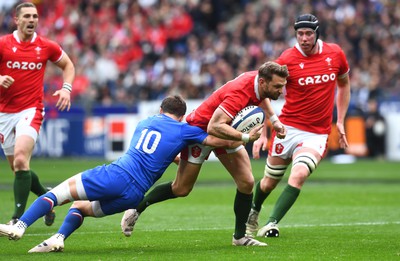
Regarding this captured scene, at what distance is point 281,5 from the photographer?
109 ft

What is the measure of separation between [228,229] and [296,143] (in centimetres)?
156

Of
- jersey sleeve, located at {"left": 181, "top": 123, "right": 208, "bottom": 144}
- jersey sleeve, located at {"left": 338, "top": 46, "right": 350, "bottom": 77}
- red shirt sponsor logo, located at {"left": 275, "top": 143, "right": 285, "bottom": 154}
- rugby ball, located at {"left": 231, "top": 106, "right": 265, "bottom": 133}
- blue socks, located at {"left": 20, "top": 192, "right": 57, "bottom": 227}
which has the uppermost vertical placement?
jersey sleeve, located at {"left": 338, "top": 46, "right": 350, "bottom": 77}

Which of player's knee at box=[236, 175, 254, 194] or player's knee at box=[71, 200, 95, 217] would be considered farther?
player's knee at box=[236, 175, 254, 194]

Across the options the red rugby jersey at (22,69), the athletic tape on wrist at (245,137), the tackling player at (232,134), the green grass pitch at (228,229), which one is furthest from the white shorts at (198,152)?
the red rugby jersey at (22,69)

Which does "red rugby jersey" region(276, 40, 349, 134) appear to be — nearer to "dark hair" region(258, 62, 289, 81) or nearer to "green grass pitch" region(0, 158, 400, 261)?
"green grass pitch" region(0, 158, 400, 261)

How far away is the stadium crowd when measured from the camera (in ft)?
99.5

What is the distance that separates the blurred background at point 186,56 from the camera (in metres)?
28.7

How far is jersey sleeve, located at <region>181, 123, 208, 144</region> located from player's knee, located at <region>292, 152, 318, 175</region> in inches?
79.2

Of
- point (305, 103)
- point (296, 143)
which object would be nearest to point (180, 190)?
Result: point (296, 143)

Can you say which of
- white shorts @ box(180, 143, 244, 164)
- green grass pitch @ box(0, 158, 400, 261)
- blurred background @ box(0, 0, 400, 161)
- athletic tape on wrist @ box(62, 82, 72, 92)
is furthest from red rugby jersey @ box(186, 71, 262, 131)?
blurred background @ box(0, 0, 400, 161)

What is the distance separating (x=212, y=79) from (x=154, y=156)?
21.0 meters

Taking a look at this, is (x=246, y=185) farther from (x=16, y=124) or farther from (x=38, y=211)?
(x=16, y=124)

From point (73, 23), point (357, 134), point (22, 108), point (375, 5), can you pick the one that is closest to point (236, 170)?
point (22, 108)

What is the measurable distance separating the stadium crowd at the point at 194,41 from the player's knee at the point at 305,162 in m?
16.7
